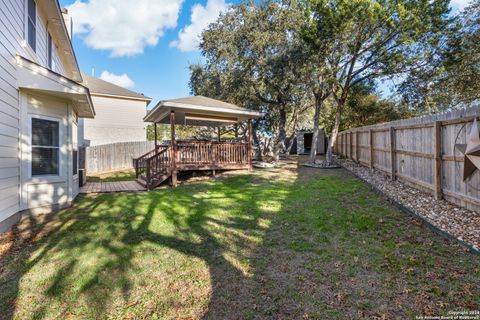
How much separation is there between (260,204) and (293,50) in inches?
381

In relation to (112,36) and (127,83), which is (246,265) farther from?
(127,83)

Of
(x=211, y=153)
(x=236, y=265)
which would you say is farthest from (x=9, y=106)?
(x=211, y=153)

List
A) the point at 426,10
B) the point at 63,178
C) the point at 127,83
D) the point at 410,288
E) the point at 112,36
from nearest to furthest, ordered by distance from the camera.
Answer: the point at 410,288
the point at 63,178
the point at 426,10
the point at 112,36
the point at 127,83

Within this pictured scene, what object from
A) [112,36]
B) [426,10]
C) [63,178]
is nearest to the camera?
[63,178]

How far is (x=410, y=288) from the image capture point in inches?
110

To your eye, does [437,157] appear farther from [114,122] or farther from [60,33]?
[114,122]

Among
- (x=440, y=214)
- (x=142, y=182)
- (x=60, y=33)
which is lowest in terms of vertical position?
(x=440, y=214)

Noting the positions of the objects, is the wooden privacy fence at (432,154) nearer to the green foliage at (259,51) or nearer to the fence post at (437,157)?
the fence post at (437,157)


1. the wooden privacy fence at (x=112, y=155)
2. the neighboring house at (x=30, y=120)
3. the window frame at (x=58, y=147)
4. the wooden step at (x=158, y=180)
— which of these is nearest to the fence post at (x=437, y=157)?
the neighboring house at (x=30, y=120)

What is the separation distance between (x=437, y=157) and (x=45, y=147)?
8.59 metres

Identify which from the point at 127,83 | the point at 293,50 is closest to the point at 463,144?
the point at 293,50

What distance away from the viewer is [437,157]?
5.27 meters

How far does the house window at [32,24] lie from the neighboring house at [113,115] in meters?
12.8

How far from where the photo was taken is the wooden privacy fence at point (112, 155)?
15.0 metres
